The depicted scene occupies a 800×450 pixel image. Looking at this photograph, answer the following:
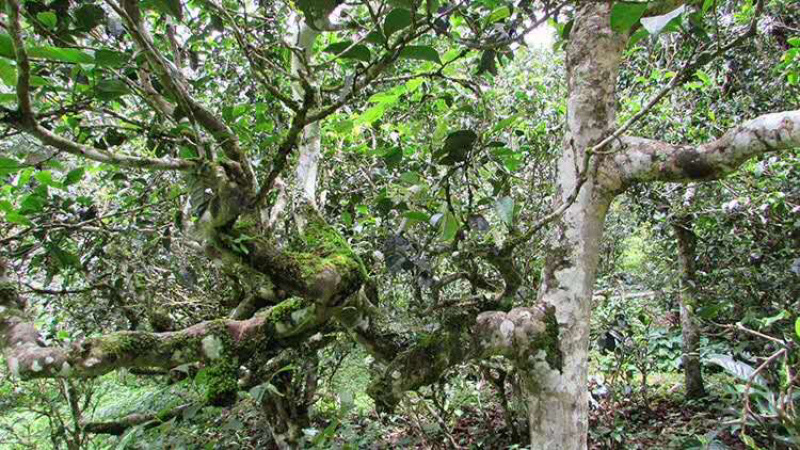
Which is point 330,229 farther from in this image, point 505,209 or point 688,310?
point 688,310

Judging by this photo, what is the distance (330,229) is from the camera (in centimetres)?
177

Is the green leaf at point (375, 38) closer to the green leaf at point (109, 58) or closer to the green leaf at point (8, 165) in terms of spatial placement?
the green leaf at point (109, 58)

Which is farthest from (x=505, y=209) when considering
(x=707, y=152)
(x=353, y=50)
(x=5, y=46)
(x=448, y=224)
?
(x=5, y=46)

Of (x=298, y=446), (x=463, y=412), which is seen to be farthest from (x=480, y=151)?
(x=463, y=412)

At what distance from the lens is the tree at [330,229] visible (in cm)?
120

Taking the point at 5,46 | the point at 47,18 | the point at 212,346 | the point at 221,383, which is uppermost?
the point at 47,18

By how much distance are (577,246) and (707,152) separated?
0.49 meters

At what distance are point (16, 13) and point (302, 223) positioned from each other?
1.18 m

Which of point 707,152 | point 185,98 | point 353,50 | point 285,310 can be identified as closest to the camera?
point 353,50

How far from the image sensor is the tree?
47.1 inches

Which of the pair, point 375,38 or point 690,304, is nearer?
point 375,38

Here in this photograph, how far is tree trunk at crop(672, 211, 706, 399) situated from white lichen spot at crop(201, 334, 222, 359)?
3089 millimetres

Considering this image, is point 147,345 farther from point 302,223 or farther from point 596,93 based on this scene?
point 596,93

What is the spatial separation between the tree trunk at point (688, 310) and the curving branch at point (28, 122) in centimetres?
327
